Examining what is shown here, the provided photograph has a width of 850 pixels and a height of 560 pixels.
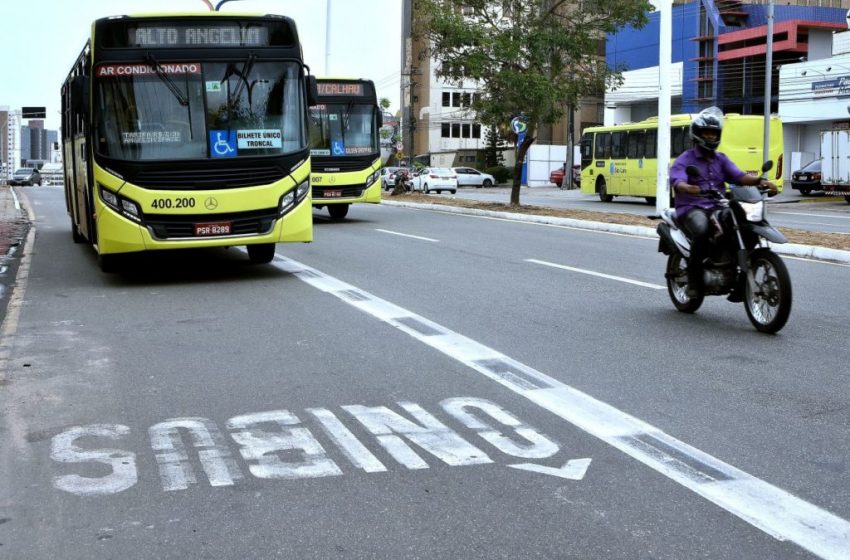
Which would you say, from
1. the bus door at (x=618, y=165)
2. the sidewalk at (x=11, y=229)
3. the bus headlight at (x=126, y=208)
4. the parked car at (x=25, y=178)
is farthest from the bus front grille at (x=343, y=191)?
the parked car at (x=25, y=178)

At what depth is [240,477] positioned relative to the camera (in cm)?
482

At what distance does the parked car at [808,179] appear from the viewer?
40300 mm

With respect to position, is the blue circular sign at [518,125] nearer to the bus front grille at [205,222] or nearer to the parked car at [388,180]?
the bus front grille at [205,222]

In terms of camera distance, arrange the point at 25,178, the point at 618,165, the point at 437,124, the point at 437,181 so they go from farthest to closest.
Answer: the point at 437,124 < the point at 25,178 < the point at 437,181 < the point at 618,165

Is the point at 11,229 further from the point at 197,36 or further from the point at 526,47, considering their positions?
the point at 526,47

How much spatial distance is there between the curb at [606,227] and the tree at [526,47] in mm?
2905

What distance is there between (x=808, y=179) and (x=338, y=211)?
68.2ft

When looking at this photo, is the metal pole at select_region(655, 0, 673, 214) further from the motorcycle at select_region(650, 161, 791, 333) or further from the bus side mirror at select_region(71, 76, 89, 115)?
the motorcycle at select_region(650, 161, 791, 333)

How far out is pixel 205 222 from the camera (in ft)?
41.3

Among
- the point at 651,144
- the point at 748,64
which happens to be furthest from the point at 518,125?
the point at 748,64

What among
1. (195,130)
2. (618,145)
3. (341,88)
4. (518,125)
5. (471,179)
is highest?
(341,88)

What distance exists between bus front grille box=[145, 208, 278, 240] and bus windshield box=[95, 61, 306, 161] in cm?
69

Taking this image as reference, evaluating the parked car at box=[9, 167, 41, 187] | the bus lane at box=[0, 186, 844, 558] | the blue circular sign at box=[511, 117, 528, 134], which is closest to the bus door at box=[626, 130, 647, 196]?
the blue circular sign at box=[511, 117, 528, 134]

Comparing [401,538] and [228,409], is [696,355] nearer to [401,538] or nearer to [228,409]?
[228,409]
